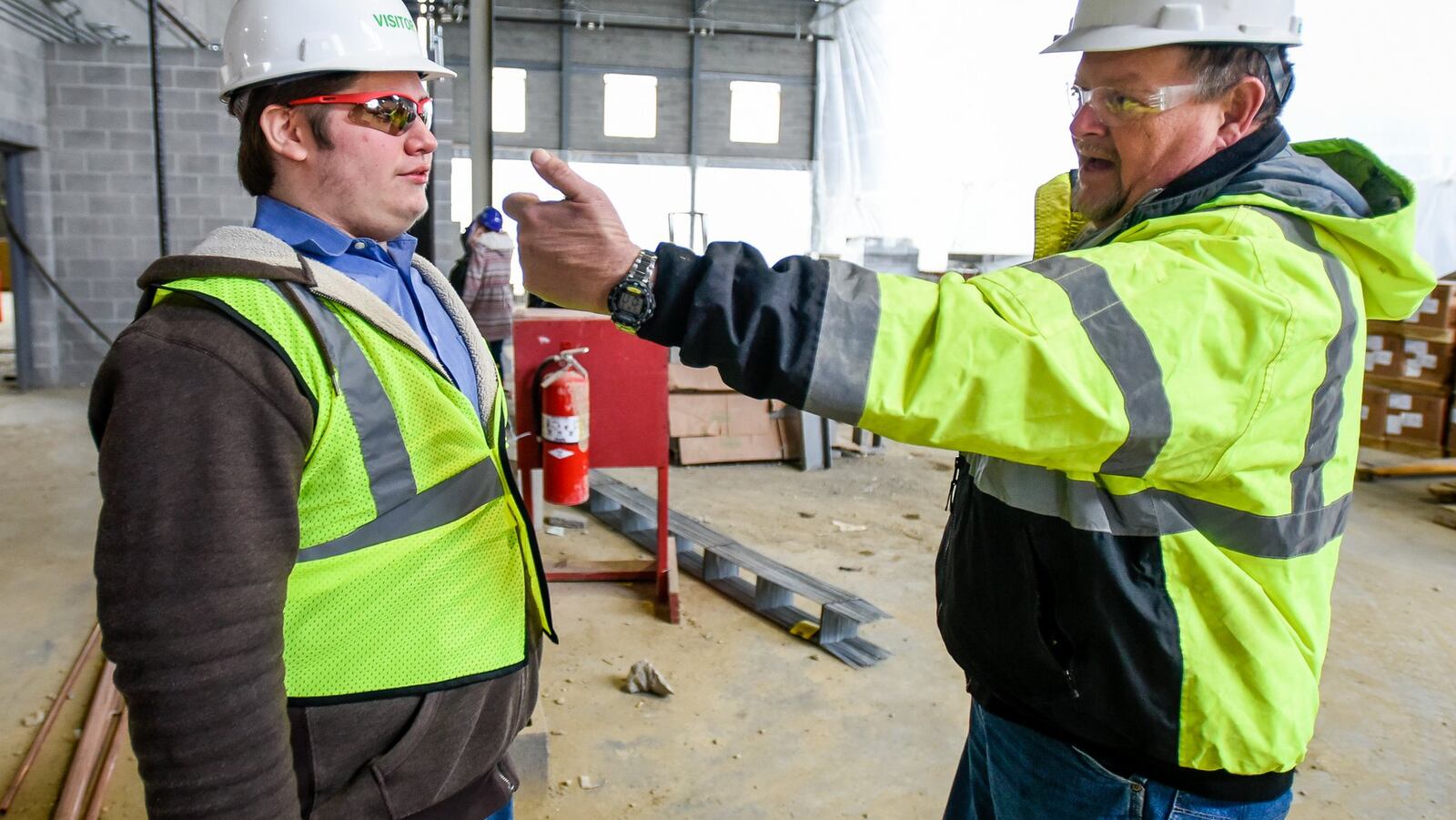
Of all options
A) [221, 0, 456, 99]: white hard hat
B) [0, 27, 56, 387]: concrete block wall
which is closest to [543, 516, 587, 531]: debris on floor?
[221, 0, 456, 99]: white hard hat

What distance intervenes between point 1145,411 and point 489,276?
255 inches

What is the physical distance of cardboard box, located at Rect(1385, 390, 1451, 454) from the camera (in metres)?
7.56

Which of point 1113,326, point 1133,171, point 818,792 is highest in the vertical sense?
point 1133,171

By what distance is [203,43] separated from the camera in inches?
374

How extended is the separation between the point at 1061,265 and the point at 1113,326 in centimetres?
9

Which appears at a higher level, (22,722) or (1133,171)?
(1133,171)

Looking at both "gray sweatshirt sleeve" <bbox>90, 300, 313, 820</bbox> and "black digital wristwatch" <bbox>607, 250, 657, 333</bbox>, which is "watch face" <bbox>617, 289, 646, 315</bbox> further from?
"gray sweatshirt sleeve" <bbox>90, 300, 313, 820</bbox>

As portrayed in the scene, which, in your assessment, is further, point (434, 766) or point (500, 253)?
point (500, 253)

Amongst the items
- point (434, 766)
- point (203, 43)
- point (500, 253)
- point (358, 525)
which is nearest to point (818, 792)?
point (434, 766)

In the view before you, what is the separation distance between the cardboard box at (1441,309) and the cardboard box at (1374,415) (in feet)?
2.10

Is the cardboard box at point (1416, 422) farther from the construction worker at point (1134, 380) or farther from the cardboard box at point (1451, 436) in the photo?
the construction worker at point (1134, 380)

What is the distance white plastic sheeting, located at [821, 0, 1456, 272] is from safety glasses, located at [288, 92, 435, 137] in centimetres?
575

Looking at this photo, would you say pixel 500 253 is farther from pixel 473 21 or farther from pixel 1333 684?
pixel 1333 684

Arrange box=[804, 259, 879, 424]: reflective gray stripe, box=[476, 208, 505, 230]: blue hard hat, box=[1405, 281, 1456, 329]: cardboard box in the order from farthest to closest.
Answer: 1. box=[1405, 281, 1456, 329]: cardboard box
2. box=[476, 208, 505, 230]: blue hard hat
3. box=[804, 259, 879, 424]: reflective gray stripe
